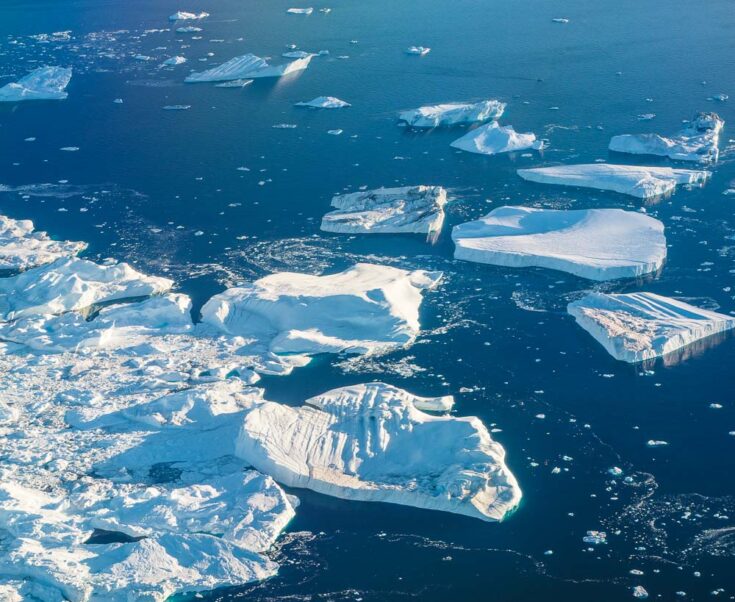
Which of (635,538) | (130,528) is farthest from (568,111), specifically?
(130,528)

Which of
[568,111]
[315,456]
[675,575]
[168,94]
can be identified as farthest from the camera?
[168,94]

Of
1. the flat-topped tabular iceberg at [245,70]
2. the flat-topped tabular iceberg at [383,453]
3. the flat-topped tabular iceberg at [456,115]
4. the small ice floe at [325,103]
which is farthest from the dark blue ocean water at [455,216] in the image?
the flat-topped tabular iceberg at [245,70]

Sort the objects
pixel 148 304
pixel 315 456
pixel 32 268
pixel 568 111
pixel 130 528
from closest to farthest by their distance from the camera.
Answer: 1. pixel 130 528
2. pixel 315 456
3. pixel 148 304
4. pixel 32 268
5. pixel 568 111

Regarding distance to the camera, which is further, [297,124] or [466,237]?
[297,124]

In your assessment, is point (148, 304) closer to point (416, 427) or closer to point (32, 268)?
point (32, 268)

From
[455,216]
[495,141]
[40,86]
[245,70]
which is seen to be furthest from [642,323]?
[40,86]

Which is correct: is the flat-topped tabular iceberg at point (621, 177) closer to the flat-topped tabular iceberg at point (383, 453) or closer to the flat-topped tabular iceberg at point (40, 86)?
the flat-topped tabular iceberg at point (383, 453)
